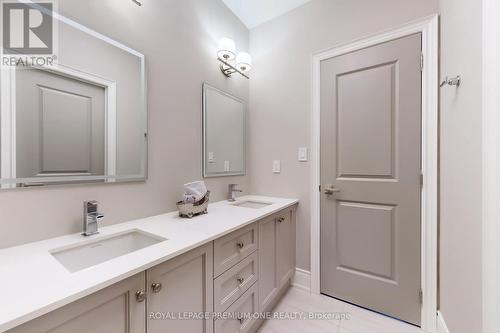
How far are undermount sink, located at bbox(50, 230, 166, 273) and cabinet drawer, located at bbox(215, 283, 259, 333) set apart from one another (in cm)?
54

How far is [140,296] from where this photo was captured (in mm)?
679

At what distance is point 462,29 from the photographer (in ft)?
3.40

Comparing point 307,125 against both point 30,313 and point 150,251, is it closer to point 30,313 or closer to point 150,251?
point 150,251

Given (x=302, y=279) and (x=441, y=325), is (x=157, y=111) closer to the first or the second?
(x=302, y=279)

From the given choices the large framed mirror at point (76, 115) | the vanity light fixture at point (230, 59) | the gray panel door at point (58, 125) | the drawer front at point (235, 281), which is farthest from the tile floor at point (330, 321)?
the vanity light fixture at point (230, 59)

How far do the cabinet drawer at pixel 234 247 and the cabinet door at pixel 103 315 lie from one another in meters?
0.37

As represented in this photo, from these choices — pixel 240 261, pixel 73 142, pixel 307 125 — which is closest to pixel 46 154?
pixel 73 142

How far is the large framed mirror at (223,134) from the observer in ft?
5.47

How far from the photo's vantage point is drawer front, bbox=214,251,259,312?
993 mm

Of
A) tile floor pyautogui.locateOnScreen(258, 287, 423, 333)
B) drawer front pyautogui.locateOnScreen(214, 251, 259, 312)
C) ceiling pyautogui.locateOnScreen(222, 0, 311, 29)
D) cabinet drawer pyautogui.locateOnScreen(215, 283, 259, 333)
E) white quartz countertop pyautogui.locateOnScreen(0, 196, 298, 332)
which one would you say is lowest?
tile floor pyautogui.locateOnScreen(258, 287, 423, 333)

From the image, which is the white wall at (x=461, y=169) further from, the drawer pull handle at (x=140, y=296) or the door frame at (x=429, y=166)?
the drawer pull handle at (x=140, y=296)

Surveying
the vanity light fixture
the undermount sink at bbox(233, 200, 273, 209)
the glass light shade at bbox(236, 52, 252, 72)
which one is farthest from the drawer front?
the glass light shade at bbox(236, 52, 252, 72)

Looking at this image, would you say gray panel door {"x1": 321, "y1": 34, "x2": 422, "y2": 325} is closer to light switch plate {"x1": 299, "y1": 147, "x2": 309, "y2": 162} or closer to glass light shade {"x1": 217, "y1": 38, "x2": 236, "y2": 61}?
light switch plate {"x1": 299, "y1": 147, "x2": 309, "y2": 162}

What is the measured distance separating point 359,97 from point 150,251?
1714 mm
